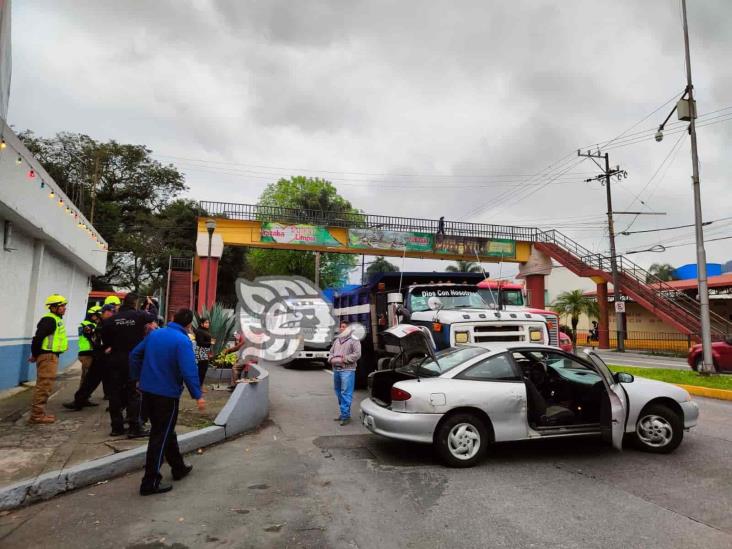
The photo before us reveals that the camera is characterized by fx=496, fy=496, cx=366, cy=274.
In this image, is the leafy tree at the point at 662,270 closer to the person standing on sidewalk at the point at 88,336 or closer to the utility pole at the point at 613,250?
the utility pole at the point at 613,250

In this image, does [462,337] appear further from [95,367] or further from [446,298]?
[95,367]

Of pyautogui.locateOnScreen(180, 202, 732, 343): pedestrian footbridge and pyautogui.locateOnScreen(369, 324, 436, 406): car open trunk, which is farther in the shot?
pyautogui.locateOnScreen(180, 202, 732, 343): pedestrian footbridge

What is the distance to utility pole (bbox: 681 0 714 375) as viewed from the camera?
13.5 m

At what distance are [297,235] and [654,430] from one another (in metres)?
20.6

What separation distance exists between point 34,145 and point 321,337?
1404 inches

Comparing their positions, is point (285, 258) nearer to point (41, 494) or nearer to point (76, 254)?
point (76, 254)

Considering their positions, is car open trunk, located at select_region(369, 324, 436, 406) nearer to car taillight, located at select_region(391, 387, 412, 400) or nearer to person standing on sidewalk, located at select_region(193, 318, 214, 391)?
car taillight, located at select_region(391, 387, 412, 400)

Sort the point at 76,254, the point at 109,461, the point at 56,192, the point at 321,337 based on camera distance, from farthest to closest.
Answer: the point at 321,337, the point at 76,254, the point at 56,192, the point at 109,461

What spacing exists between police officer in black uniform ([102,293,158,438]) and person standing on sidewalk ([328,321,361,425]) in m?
2.91

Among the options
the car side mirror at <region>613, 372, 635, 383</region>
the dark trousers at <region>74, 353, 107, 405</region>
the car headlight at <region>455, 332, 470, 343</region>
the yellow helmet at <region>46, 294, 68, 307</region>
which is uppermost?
the yellow helmet at <region>46, 294, 68, 307</region>

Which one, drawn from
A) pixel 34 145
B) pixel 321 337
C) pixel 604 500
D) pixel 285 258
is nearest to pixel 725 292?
pixel 321 337

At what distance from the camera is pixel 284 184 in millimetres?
48469

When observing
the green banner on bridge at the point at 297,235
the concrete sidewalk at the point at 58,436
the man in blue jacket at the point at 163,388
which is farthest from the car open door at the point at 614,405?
the green banner on bridge at the point at 297,235

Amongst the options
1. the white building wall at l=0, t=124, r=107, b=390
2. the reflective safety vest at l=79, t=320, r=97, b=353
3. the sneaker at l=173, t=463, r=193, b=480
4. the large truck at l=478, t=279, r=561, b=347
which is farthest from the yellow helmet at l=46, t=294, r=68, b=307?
the large truck at l=478, t=279, r=561, b=347
